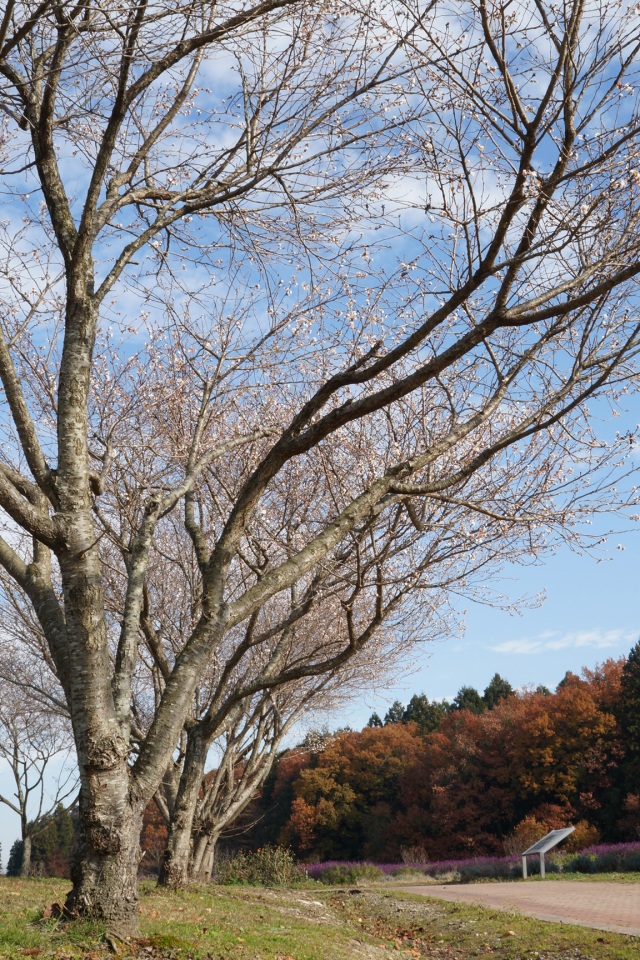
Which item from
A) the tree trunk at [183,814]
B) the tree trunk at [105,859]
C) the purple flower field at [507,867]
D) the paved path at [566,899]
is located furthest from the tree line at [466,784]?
the tree trunk at [105,859]

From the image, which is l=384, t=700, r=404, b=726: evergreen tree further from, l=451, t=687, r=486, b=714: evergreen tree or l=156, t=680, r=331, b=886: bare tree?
l=156, t=680, r=331, b=886: bare tree

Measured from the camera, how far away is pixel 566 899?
1229 cm

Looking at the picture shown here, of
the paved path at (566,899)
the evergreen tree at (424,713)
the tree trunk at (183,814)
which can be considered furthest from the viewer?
the evergreen tree at (424,713)

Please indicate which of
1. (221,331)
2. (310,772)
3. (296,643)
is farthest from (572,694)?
(221,331)

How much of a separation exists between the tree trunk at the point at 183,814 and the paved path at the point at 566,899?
15.6ft

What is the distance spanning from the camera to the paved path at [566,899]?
9875mm

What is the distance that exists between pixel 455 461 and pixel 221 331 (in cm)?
343

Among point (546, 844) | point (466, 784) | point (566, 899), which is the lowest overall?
point (566, 899)

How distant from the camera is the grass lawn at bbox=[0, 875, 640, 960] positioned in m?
4.86

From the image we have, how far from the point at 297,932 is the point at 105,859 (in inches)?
126

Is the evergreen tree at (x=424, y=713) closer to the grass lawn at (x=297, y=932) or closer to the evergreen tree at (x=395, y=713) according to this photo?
the evergreen tree at (x=395, y=713)

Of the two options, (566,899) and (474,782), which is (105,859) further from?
(474,782)

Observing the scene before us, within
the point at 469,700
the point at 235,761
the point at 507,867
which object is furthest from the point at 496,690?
the point at 235,761

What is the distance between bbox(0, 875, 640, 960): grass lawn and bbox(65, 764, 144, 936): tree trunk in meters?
0.15
